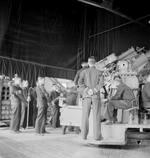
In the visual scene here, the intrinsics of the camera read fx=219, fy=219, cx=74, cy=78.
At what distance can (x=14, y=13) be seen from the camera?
782 cm

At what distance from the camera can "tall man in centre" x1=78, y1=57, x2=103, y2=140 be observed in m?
3.68

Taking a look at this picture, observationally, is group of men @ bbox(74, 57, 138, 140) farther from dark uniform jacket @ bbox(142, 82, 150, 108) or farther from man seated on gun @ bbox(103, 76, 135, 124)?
dark uniform jacket @ bbox(142, 82, 150, 108)

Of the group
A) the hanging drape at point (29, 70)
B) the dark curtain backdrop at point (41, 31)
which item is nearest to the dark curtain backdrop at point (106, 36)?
the dark curtain backdrop at point (41, 31)

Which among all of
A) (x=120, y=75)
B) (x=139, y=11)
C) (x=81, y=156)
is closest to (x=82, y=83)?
(x=81, y=156)

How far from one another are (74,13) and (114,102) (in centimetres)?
591

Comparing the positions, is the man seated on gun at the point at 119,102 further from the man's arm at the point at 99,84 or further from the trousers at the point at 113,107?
the man's arm at the point at 99,84

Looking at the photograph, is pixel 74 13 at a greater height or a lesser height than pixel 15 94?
greater

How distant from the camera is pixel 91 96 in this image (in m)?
3.76

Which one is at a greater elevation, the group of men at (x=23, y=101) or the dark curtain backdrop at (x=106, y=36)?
the dark curtain backdrop at (x=106, y=36)

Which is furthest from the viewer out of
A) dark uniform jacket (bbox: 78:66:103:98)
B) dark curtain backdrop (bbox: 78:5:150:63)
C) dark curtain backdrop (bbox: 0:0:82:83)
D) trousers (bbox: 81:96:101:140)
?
dark curtain backdrop (bbox: 78:5:150:63)

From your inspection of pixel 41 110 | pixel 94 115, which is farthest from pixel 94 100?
pixel 41 110

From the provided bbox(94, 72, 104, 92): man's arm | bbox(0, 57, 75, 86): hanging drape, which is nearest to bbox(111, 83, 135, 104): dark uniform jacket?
bbox(94, 72, 104, 92): man's arm

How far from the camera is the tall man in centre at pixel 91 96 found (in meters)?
3.68

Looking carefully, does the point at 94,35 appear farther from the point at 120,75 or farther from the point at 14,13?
the point at 120,75
